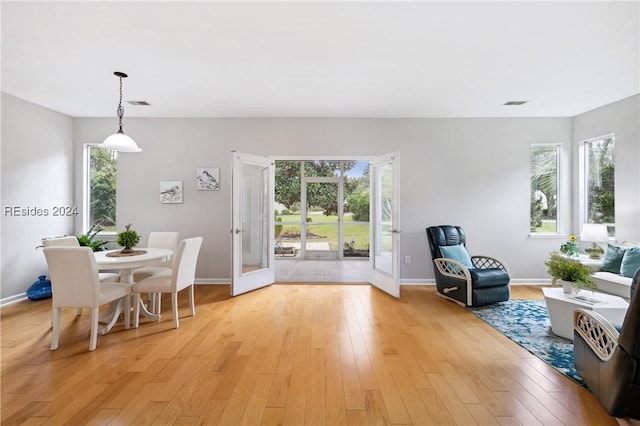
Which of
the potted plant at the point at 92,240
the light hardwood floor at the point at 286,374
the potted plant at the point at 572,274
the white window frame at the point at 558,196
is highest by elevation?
the white window frame at the point at 558,196

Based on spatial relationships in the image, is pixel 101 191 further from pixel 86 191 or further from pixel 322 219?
pixel 322 219

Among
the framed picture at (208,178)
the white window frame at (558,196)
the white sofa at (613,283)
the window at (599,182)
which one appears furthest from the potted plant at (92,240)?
the window at (599,182)

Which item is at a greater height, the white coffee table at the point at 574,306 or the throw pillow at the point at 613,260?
the throw pillow at the point at 613,260

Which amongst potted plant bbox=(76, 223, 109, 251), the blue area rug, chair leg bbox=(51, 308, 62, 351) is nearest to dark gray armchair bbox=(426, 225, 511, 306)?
the blue area rug

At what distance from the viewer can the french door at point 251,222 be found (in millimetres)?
4434

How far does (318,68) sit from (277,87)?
2.41 feet

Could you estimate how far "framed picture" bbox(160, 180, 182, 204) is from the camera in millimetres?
5059

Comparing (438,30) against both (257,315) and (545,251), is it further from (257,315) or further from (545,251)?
(545,251)

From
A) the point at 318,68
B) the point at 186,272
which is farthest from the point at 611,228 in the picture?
the point at 186,272

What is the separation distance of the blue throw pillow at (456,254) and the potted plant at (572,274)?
1.23 meters

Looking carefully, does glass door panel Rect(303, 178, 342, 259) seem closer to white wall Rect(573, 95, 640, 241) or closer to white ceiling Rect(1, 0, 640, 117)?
white ceiling Rect(1, 0, 640, 117)

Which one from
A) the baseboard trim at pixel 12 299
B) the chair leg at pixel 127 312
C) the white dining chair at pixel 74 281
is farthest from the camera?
the baseboard trim at pixel 12 299

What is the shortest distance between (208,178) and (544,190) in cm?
571

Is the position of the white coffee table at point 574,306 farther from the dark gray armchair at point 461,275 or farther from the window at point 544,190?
the window at point 544,190
